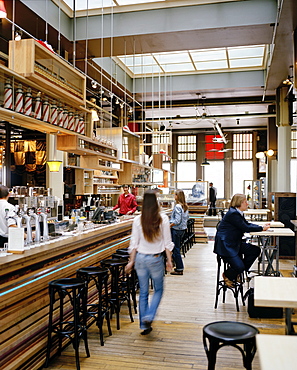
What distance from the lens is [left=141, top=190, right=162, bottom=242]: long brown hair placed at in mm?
3898

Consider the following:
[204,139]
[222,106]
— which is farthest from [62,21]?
[204,139]

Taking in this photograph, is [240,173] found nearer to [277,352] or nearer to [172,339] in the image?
[172,339]

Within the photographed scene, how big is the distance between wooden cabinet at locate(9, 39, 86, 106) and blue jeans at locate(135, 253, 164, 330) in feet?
7.75

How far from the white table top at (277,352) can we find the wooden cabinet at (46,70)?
Answer: 12.2 feet

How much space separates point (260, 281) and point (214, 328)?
53 cm

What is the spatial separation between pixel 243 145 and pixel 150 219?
18.4m

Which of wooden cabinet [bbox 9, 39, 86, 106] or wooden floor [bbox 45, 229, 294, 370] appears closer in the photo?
wooden floor [bbox 45, 229, 294, 370]

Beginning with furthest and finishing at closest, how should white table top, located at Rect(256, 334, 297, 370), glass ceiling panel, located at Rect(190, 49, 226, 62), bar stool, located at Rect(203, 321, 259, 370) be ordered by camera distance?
1. glass ceiling panel, located at Rect(190, 49, 226, 62)
2. bar stool, located at Rect(203, 321, 259, 370)
3. white table top, located at Rect(256, 334, 297, 370)

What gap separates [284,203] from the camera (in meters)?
8.81

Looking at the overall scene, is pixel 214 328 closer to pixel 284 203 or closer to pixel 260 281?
pixel 260 281

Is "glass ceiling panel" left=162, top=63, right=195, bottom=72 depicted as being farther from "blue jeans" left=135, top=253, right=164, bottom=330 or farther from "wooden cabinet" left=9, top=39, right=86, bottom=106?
"blue jeans" left=135, top=253, right=164, bottom=330

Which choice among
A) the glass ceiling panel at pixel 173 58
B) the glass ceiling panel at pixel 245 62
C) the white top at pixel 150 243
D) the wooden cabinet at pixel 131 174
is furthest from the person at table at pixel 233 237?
the glass ceiling panel at pixel 245 62

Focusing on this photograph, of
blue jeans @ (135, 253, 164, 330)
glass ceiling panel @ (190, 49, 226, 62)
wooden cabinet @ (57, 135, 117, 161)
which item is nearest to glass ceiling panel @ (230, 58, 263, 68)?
glass ceiling panel @ (190, 49, 226, 62)

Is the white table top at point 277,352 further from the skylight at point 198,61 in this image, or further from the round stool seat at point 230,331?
the skylight at point 198,61
